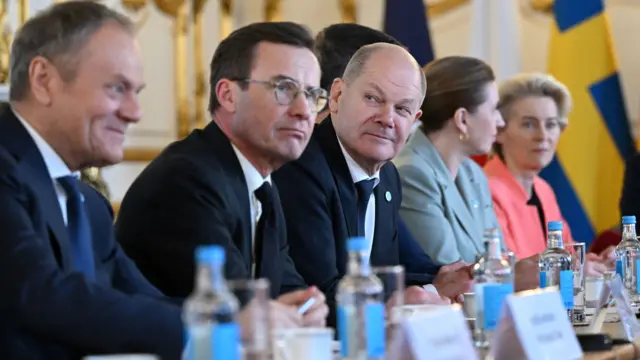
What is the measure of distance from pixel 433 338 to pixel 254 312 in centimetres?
31

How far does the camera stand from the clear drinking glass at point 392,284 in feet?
5.88

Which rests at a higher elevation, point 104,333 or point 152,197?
point 152,197

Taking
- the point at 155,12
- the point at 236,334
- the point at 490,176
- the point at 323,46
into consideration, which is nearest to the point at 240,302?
the point at 236,334

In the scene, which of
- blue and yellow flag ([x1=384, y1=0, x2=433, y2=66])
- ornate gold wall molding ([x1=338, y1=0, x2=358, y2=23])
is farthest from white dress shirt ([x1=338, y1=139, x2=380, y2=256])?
ornate gold wall molding ([x1=338, y1=0, x2=358, y2=23])

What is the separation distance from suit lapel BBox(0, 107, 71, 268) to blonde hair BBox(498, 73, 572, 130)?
9.46 feet

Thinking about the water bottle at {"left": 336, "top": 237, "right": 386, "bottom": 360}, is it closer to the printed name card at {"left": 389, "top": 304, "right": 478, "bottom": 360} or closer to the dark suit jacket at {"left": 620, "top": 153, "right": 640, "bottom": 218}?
the printed name card at {"left": 389, "top": 304, "right": 478, "bottom": 360}

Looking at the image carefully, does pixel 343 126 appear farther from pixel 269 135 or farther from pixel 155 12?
pixel 155 12

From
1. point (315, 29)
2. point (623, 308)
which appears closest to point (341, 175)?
point (623, 308)

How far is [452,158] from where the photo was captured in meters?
3.98

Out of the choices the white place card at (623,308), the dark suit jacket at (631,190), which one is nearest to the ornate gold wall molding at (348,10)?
the dark suit jacket at (631,190)

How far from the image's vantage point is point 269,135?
2.64m

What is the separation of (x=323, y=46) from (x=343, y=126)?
0.32 m

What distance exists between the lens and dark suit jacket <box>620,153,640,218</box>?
439 centimetres

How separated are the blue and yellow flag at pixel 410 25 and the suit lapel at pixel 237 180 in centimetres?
307
